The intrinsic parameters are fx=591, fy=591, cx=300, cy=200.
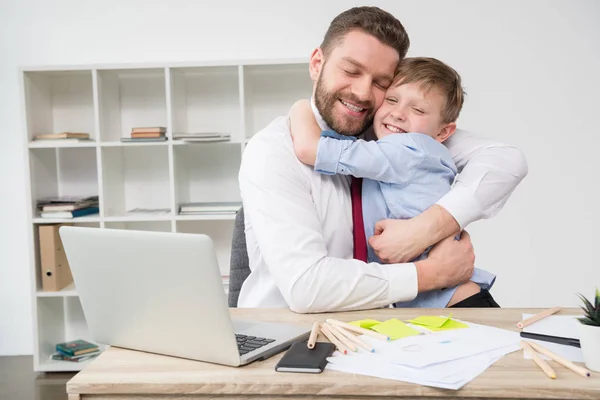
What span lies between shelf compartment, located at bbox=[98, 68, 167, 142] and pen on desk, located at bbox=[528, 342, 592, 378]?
10.8 feet

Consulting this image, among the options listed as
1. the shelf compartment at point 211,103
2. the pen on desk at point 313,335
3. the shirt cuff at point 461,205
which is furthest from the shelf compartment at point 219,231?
the pen on desk at point 313,335

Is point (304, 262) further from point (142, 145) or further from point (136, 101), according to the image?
point (136, 101)

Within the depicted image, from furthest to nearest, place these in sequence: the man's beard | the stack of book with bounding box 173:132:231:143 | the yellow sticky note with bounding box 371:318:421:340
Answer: the stack of book with bounding box 173:132:231:143, the man's beard, the yellow sticky note with bounding box 371:318:421:340

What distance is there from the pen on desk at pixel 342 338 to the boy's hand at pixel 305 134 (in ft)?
1.87

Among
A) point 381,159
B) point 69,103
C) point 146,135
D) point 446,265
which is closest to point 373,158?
point 381,159

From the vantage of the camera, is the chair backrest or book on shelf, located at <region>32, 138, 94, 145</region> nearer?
the chair backrest

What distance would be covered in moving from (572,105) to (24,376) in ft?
12.8

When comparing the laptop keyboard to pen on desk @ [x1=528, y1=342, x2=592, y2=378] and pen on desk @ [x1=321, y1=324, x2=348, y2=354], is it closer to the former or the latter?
pen on desk @ [x1=321, y1=324, x2=348, y2=354]

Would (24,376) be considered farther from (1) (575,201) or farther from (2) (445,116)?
(1) (575,201)

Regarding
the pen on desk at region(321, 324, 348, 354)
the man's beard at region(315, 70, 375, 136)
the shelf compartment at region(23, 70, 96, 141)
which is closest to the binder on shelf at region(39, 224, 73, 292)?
the shelf compartment at region(23, 70, 96, 141)

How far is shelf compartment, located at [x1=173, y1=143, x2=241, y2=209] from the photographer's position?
3926mm

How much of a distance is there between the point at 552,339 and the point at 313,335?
452 millimetres

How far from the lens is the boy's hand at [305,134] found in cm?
163

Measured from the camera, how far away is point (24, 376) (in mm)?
3645
